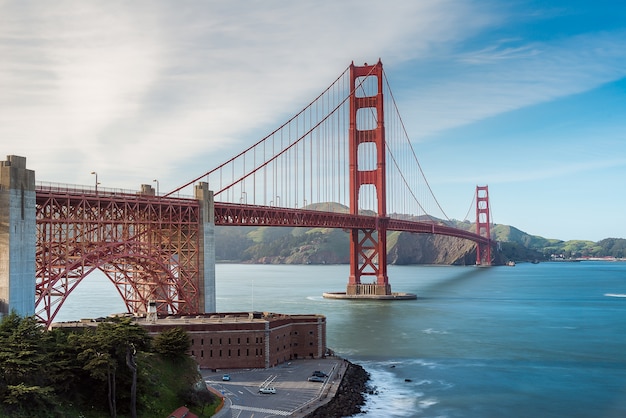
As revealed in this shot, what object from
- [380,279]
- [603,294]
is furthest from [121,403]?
[603,294]

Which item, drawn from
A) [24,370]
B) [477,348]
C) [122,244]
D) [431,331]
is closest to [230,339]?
[122,244]

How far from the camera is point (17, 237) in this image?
36094 millimetres

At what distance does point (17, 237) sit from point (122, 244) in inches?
424

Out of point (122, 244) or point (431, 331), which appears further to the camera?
point (431, 331)

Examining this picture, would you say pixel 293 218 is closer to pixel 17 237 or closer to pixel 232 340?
pixel 232 340

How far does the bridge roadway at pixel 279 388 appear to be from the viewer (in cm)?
3197

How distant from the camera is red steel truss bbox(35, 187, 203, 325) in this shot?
132 ft

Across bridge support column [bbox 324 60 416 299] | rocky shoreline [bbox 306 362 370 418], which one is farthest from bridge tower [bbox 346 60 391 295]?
rocky shoreline [bbox 306 362 370 418]

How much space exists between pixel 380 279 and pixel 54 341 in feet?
220

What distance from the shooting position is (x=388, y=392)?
1521 inches

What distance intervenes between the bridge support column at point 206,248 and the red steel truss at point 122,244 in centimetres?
35

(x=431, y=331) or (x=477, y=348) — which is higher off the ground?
(x=431, y=331)

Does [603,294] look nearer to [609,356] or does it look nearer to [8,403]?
[609,356]

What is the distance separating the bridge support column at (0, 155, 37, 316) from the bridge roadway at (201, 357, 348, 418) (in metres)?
10.8
